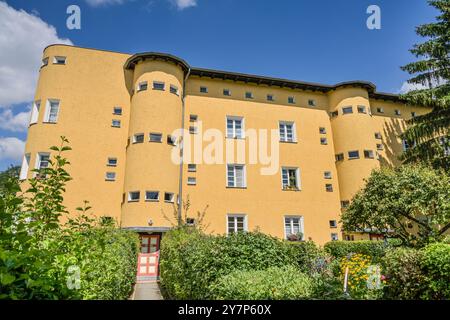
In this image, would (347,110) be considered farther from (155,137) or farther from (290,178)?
(155,137)

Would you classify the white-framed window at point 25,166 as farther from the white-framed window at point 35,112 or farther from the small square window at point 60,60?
the small square window at point 60,60

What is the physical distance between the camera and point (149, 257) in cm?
1560

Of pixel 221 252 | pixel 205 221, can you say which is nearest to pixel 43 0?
pixel 221 252

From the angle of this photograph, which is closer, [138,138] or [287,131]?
[138,138]

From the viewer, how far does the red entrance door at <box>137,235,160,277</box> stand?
599 inches

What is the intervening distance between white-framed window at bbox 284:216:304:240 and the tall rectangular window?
19.7 feet

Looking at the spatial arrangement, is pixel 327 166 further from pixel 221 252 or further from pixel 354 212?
pixel 221 252

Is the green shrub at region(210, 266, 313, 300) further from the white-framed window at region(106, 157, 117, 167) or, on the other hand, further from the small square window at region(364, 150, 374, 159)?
the small square window at region(364, 150, 374, 159)

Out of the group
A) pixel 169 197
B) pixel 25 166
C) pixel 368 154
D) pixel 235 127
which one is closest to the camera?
pixel 25 166

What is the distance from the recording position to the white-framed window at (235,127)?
65.2ft

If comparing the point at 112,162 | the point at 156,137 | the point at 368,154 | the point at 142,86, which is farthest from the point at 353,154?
the point at 112,162

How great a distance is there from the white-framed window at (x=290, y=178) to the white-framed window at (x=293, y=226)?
220 centimetres

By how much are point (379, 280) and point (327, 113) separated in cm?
1896

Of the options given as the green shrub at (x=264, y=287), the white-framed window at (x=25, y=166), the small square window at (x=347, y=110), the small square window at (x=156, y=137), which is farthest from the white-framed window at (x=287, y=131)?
the white-framed window at (x=25, y=166)
